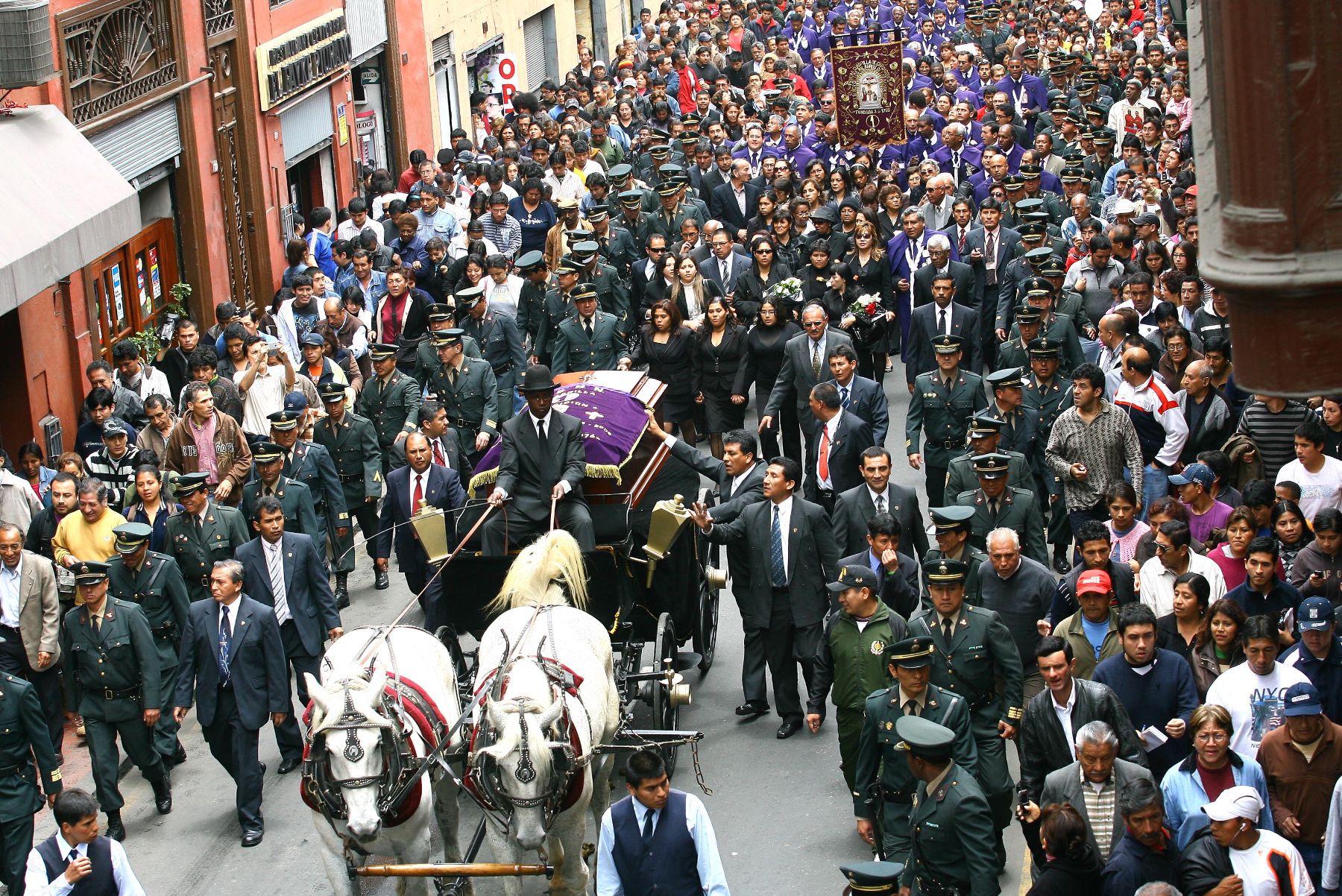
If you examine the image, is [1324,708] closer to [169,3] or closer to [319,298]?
[319,298]

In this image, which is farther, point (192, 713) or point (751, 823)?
point (192, 713)

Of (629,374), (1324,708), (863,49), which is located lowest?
(1324,708)

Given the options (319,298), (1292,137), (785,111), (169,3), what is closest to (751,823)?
(1292,137)

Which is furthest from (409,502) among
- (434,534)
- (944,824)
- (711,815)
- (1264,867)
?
(1264,867)

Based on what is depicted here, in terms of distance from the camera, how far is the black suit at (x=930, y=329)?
642 inches

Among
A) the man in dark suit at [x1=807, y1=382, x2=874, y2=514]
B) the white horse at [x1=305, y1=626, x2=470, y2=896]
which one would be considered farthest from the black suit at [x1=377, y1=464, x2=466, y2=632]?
the white horse at [x1=305, y1=626, x2=470, y2=896]

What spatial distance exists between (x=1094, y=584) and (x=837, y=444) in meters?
3.88

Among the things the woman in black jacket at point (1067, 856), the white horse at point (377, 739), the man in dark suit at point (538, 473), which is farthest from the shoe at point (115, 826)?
the woman in black jacket at point (1067, 856)

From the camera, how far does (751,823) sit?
1096 cm

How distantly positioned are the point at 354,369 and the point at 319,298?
4.81ft

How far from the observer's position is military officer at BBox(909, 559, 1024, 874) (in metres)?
9.90

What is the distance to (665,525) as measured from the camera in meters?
11.5

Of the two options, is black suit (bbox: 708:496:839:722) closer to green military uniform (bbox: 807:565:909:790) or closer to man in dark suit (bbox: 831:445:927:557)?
man in dark suit (bbox: 831:445:927:557)

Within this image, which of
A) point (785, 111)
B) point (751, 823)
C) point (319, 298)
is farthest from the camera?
point (785, 111)
